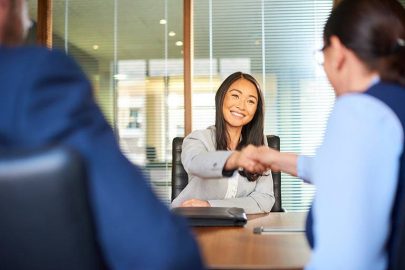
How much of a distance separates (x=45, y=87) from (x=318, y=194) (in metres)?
0.64

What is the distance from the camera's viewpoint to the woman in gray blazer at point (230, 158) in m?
1.94

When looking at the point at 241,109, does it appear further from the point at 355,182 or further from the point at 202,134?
the point at 355,182

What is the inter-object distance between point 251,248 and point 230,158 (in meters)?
0.56

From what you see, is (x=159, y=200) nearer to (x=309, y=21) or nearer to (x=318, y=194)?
(x=318, y=194)

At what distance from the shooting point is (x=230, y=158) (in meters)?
1.84

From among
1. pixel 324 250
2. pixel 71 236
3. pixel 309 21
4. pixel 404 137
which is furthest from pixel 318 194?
pixel 309 21

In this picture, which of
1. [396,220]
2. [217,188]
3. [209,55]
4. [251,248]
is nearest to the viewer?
[396,220]

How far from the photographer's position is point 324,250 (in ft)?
3.33

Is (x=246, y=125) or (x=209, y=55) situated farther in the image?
(x=209, y=55)

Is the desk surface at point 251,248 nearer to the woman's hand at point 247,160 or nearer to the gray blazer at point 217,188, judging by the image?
the woman's hand at point 247,160

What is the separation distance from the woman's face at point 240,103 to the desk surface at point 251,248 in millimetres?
1121

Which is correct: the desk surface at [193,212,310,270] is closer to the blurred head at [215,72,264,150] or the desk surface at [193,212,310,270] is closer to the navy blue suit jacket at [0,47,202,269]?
the navy blue suit jacket at [0,47,202,269]

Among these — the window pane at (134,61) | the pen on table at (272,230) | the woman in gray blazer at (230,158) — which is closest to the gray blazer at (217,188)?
the woman in gray blazer at (230,158)

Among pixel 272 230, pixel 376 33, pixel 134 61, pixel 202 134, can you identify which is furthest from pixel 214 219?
pixel 134 61
